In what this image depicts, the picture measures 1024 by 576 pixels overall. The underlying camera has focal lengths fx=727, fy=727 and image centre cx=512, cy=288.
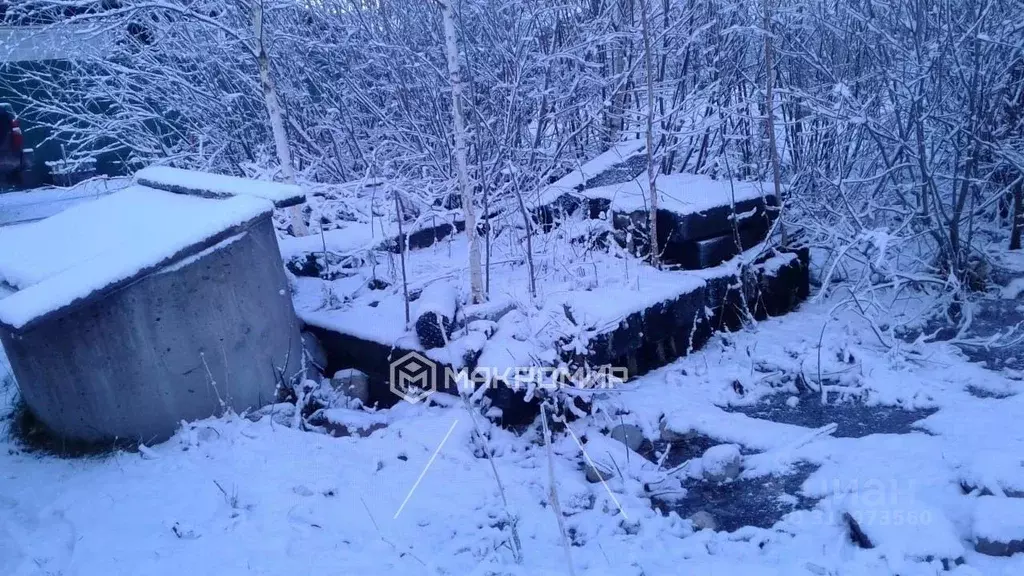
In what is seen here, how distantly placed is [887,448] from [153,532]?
3456 millimetres

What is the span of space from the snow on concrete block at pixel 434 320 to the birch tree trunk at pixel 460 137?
0.89ft

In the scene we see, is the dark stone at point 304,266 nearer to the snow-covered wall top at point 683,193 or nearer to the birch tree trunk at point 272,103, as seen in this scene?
the birch tree trunk at point 272,103

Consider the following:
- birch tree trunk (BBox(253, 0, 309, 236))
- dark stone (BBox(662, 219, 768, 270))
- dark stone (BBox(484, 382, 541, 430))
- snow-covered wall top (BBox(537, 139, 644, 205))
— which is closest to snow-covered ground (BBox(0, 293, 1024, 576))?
dark stone (BBox(484, 382, 541, 430))

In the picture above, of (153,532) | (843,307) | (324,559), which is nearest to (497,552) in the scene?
(324,559)

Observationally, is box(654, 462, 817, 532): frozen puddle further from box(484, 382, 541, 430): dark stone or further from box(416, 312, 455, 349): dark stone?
box(416, 312, 455, 349): dark stone

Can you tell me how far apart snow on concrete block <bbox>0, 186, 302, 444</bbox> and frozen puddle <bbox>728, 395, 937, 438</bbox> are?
9.70 ft

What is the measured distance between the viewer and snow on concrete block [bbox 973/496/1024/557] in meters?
2.69

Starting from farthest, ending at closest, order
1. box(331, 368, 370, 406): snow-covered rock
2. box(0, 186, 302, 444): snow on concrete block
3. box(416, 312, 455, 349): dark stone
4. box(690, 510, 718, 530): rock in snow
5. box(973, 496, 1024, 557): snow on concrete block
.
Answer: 1. box(331, 368, 370, 406): snow-covered rock
2. box(416, 312, 455, 349): dark stone
3. box(0, 186, 302, 444): snow on concrete block
4. box(690, 510, 718, 530): rock in snow
5. box(973, 496, 1024, 557): snow on concrete block

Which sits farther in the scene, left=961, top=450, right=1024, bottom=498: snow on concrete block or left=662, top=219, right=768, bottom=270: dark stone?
left=662, top=219, right=768, bottom=270: dark stone

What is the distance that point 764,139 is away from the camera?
681 centimetres

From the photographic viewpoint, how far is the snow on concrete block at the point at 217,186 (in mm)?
4344

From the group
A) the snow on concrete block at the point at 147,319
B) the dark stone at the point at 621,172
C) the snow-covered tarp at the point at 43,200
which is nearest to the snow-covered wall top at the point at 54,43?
the snow-covered tarp at the point at 43,200

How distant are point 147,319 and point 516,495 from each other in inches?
82.5

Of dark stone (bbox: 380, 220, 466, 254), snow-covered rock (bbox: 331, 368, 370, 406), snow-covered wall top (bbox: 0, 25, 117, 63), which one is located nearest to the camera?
snow-covered rock (bbox: 331, 368, 370, 406)
